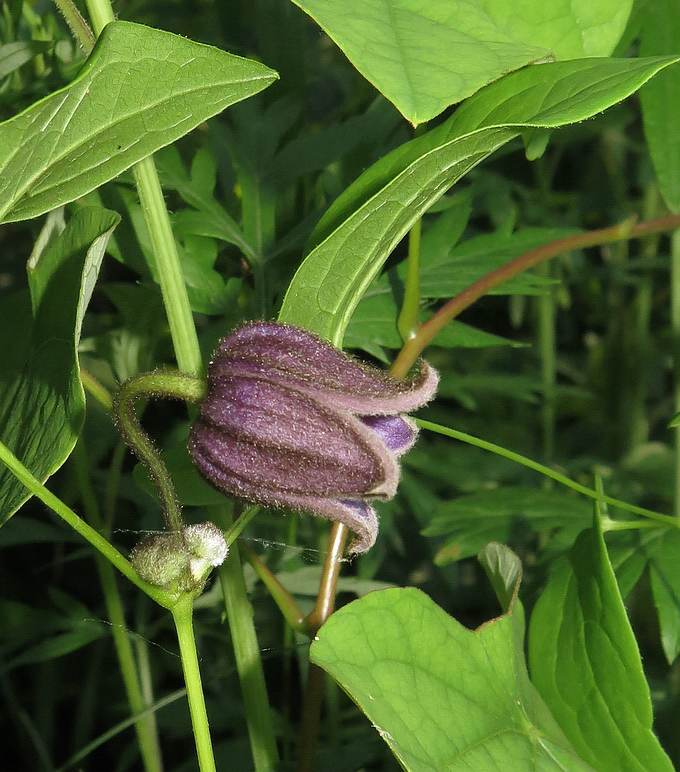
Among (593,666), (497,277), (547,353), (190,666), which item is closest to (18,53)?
(497,277)

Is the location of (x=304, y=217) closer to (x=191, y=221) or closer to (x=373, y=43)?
(x=191, y=221)

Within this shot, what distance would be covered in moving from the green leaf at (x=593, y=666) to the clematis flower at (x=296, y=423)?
0.19m

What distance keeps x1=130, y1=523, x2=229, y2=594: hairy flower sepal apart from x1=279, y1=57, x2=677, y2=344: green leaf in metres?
0.14

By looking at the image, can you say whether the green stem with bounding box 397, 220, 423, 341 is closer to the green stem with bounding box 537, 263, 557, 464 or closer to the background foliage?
the background foliage

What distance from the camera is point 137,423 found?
1.68 ft

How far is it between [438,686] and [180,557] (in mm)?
191

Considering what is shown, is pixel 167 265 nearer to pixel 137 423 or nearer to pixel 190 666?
pixel 137 423

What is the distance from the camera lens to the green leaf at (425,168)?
17.0 inches

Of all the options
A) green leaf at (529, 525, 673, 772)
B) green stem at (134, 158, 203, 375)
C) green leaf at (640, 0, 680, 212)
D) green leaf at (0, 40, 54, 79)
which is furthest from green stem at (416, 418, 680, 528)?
green leaf at (0, 40, 54, 79)

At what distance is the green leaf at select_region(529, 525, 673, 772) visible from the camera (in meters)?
0.58

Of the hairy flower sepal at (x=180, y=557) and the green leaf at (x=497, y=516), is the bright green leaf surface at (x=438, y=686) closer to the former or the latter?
the hairy flower sepal at (x=180, y=557)

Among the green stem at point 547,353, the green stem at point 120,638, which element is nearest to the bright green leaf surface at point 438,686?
the green stem at point 120,638

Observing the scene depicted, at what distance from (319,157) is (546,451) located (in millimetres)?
790

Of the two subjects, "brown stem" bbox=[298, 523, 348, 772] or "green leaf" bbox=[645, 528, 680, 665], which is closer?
"brown stem" bbox=[298, 523, 348, 772]
